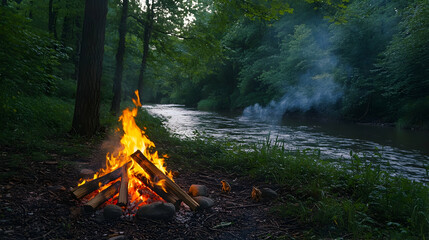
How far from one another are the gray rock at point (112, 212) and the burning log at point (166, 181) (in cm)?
70

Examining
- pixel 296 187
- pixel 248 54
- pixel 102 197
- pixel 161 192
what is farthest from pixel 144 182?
pixel 248 54

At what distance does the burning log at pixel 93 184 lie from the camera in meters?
3.79

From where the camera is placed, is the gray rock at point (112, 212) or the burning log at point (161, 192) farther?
the burning log at point (161, 192)

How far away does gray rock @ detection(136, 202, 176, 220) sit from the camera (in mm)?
3607

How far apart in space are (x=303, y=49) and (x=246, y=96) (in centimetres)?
1156

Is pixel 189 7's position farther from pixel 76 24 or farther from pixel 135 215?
pixel 135 215

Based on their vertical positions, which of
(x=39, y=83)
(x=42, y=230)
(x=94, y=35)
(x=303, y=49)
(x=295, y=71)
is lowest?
(x=42, y=230)

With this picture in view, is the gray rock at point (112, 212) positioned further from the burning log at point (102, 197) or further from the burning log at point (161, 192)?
the burning log at point (161, 192)

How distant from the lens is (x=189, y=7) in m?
17.5

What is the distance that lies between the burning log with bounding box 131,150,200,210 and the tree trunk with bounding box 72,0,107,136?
153 inches

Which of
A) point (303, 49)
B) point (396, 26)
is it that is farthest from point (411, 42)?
point (303, 49)

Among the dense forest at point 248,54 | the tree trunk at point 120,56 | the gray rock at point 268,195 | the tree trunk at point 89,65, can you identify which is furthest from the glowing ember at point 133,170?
the tree trunk at point 120,56

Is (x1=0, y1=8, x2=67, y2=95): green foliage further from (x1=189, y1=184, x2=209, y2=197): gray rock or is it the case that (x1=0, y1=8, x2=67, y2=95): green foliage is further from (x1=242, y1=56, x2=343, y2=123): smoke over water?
(x1=242, y1=56, x2=343, y2=123): smoke over water

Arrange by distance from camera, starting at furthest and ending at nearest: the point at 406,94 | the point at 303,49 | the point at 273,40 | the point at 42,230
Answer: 1. the point at 273,40
2. the point at 303,49
3. the point at 406,94
4. the point at 42,230
